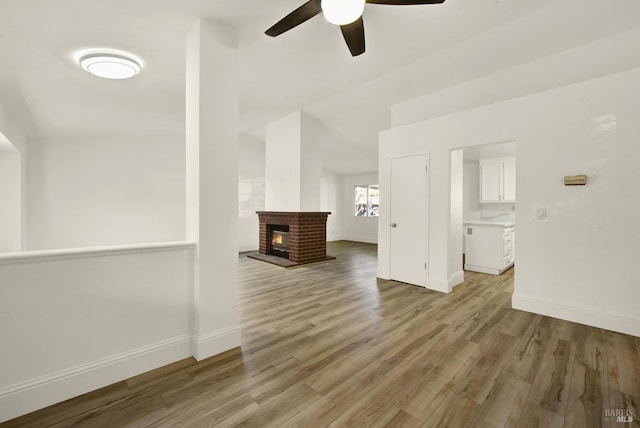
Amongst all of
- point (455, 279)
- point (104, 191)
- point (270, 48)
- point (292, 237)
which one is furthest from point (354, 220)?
point (270, 48)

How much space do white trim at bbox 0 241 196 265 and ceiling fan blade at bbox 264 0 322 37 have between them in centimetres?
189

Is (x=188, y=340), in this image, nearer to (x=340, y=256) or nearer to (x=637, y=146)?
(x=637, y=146)

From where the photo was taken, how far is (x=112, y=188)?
5.77 m

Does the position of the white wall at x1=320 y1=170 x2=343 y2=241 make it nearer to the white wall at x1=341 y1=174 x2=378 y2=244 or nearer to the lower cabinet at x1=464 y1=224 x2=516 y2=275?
the white wall at x1=341 y1=174 x2=378 y2=244

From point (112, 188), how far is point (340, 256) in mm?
5221

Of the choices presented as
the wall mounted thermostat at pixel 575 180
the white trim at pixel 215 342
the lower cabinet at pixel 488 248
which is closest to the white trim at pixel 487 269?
the lower cabinet at pixel 488 248

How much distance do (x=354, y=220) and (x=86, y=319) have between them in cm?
830

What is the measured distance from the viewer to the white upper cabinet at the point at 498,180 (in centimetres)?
577

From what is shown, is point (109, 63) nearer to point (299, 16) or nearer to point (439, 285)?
point (299, 16)

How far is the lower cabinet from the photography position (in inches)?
182

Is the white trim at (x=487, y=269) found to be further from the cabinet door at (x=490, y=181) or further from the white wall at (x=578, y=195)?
the white wall at (x=578, y=195)

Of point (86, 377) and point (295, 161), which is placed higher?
point (295, 161)

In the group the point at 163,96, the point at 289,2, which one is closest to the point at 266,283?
the point at 163,96

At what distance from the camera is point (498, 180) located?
5.88 m
